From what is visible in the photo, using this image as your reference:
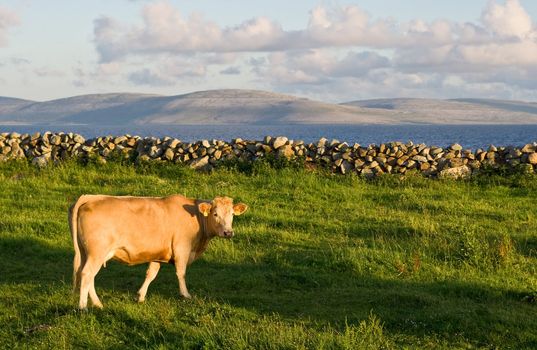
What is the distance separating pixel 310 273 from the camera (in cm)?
1338

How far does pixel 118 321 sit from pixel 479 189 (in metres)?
15.4

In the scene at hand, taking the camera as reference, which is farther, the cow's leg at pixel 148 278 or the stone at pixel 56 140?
the stone at pixel 56 140

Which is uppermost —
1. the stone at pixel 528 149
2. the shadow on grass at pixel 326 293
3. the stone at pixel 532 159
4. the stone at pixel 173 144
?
the stone at pixel 528 149

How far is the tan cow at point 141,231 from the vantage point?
10.8 metres

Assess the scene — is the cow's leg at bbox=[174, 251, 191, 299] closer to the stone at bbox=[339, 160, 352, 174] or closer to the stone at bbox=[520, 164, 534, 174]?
the stone at bbox=[339, 160, 352, 174]

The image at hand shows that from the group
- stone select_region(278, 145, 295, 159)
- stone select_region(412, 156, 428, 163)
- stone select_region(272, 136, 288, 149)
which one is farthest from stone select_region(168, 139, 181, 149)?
stone select_region(412, 156, 428, 163)

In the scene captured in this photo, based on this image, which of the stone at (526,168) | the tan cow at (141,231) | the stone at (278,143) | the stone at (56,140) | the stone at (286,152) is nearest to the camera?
the tan cow at (141,231)

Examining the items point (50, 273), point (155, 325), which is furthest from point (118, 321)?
point (50, 273)

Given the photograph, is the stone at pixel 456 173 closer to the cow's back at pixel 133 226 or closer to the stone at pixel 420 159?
the stone at pixel 420 159

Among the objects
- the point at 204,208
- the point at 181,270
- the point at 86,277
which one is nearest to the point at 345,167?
the point at 204,208

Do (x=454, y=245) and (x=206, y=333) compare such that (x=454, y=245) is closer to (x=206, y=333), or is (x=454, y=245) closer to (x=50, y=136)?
(x=206, y=333)

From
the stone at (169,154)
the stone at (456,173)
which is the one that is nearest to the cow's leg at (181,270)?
the stone at (456,173)

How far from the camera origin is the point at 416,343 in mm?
9492

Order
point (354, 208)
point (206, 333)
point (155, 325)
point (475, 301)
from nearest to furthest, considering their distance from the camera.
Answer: point (206, 333) → point (155, 325) → point (475, 301) → point (354, 208)
